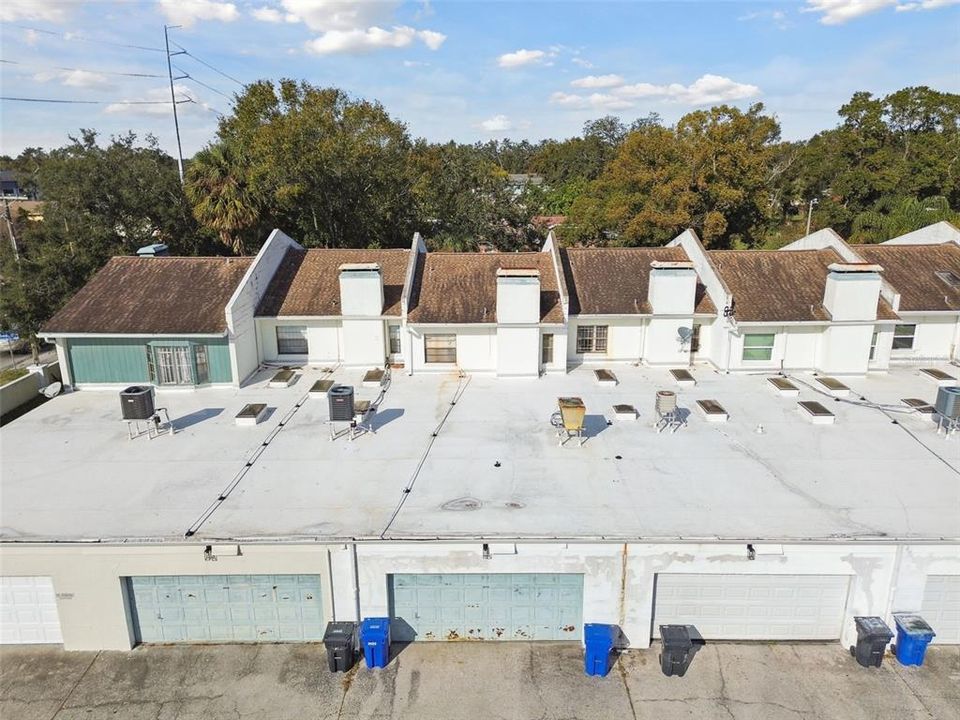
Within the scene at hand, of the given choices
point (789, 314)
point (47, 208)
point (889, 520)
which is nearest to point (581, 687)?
point (889, 520)

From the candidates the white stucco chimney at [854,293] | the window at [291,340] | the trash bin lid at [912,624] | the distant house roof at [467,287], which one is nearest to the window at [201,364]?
the window at [291,340]

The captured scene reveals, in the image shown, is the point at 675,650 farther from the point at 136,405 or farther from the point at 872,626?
the point at 136,405

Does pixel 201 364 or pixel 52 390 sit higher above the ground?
pixel 201 364

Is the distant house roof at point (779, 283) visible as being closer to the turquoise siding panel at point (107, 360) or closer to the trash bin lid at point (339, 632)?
the trash bin lid at point (339, 632)

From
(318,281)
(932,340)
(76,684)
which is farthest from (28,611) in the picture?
(932,340)

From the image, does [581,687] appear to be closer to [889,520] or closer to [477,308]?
[889,520]

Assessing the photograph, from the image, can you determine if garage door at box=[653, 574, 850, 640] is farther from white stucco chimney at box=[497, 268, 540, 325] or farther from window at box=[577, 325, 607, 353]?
window at box=[577, 325, 607, 353]

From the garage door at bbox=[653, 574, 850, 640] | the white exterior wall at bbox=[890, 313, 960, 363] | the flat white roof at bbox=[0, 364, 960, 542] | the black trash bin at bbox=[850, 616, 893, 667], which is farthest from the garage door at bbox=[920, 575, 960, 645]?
the white exterior wall at bbox=[890, 313, 960, 363]
